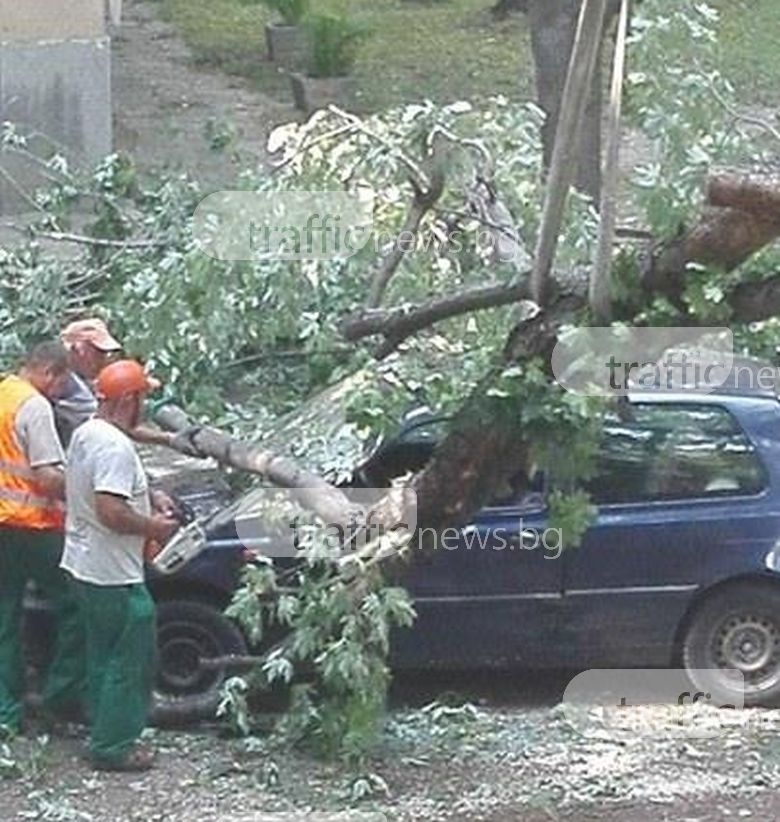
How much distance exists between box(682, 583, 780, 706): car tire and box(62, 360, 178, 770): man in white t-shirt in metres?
2.76

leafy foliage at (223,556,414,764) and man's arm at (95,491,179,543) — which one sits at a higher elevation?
man's arm at (95,491,179,543)

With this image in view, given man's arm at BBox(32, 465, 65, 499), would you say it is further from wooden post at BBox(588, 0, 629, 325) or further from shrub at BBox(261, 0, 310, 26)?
shrub at BBox(261, 0, 310, 26)

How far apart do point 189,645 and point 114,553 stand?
1.68 metres

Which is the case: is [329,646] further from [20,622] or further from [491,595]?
[491,595]

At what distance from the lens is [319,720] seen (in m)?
8.34

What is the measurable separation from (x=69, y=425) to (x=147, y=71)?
17172 millimetres

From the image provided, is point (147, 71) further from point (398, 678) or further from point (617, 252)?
point (617, 252)

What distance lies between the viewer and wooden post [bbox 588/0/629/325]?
7203 millimetres

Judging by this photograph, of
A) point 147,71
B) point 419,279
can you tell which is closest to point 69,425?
point 419,279

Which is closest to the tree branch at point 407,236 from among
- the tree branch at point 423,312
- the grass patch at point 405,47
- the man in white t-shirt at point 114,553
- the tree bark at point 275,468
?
the tree branch at point 423,312

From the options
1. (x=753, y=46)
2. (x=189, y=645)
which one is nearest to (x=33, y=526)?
(x=189, y=645)

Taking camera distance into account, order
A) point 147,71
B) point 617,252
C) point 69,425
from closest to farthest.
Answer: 1. point 617,252
2. point 69,425
3. point 147,71

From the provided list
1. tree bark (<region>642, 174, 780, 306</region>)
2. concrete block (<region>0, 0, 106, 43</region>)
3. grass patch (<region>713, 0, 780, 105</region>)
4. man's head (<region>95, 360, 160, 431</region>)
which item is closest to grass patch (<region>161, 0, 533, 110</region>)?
grass patch (<region>713, 0, 780, 105</region>)

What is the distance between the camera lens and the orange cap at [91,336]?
8578 mm
